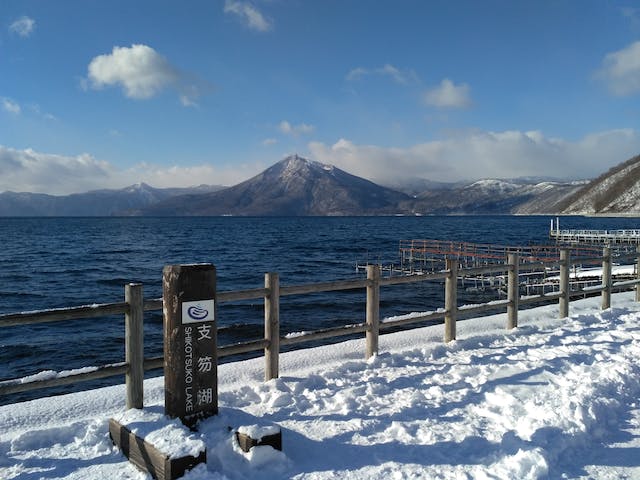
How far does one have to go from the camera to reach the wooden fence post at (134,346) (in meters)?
5.41

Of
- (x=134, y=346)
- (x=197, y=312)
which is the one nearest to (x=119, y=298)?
(x=134, y=346)

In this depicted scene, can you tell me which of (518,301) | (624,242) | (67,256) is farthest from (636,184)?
(518,301)

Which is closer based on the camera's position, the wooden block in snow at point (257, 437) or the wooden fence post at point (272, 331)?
the wooden block in snow at point (257, 437)

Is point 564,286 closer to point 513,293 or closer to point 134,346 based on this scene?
point 513,293

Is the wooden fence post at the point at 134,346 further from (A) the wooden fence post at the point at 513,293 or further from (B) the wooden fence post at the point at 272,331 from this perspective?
(A) the wooden fence post at the point at 513,293

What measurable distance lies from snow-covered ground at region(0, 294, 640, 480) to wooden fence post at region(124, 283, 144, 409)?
0.22 meters

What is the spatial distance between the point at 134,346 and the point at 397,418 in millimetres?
2999

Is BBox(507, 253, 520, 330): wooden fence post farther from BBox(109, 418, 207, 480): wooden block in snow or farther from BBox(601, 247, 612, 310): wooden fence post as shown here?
BBox(109, 418, 207, 480): wooden block in snow

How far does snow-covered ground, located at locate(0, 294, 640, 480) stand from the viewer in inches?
172

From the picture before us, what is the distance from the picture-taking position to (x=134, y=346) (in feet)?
17.9

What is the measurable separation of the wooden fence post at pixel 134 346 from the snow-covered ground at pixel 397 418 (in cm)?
22

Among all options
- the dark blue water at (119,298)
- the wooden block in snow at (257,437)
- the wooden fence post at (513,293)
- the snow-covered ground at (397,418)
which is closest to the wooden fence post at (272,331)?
the snow-covered ground at (397,418)

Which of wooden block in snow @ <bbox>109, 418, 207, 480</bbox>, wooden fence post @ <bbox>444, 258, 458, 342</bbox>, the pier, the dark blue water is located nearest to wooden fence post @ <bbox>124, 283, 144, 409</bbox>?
wooden block in snow @ <bbox>109, 418, 207, 480</bbox>

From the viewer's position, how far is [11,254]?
58.8 meters
